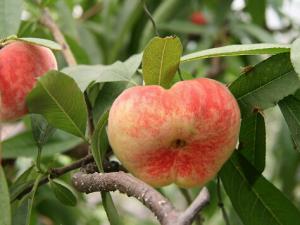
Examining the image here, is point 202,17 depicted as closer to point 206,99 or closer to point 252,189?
point 252,189

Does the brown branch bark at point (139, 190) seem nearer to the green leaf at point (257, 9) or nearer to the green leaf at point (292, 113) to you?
the green leaf at point (292, 113)

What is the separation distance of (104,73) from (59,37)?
0.34 meters

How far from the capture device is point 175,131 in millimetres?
611

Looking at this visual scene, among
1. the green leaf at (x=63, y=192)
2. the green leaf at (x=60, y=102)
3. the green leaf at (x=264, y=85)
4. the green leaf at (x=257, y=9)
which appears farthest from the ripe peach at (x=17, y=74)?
the green leaf at (x=257, y=9)

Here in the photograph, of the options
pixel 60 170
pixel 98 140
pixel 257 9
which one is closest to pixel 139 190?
pixel 98 140

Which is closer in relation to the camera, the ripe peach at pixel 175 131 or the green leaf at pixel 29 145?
the ripe peach at pixel 175 131

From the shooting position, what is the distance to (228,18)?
171cm

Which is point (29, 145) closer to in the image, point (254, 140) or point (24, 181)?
point (24, 181)

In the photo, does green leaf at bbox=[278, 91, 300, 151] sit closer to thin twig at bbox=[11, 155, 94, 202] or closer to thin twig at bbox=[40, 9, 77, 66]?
thin twig at bbox=[11, 155, 94, 202]

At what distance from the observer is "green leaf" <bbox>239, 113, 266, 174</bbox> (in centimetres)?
76

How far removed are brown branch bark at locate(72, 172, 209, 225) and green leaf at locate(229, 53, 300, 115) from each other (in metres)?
0.19

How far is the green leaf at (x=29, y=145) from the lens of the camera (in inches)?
45.1

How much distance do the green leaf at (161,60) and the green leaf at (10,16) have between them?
0.71 feet

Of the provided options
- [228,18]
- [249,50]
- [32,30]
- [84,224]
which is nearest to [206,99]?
[249,50]
